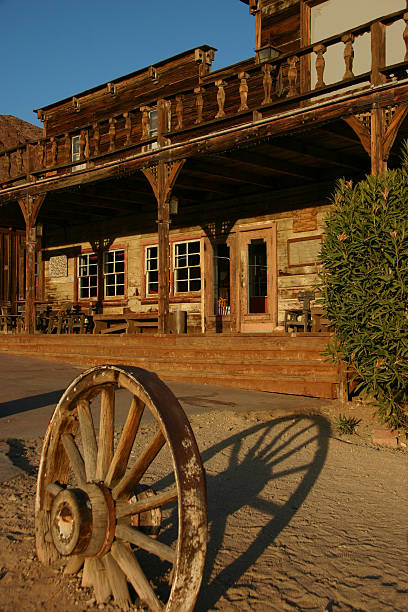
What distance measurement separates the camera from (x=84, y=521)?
296 centimetres

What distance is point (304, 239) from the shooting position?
43.9 ft

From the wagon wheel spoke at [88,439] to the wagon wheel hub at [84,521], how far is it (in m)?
0.28

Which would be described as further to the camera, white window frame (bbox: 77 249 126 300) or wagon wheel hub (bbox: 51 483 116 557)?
white window frame (bbox: 77 249 126 300)

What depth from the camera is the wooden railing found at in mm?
9094

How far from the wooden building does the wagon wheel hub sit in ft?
23.0

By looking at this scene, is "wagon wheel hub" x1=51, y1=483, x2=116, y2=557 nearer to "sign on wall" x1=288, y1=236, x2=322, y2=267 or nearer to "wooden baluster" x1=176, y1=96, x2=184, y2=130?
"wooden baluster" x1=176, y1=96, x2=184, y2=130

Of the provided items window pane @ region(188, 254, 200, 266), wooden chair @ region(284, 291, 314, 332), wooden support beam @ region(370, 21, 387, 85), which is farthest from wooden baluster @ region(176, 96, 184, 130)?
window pane @ region(188, 254, 200, 266)

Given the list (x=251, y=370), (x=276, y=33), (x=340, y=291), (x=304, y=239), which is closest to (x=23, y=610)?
(x=340, y=291)

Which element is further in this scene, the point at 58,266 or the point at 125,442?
the point at 58,266

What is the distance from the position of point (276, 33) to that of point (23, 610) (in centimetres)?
1404

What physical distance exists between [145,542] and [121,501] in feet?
1.06

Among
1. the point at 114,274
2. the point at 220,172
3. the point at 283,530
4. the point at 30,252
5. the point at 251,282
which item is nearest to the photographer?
the point at 283,530

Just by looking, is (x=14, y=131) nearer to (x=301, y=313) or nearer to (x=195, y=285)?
(x=195, y=285)

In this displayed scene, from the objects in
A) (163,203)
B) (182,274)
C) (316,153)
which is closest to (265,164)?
(316,153)
